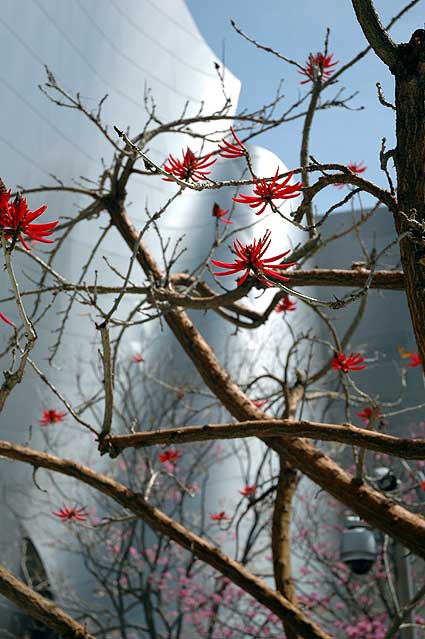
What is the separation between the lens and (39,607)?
63.1 inches

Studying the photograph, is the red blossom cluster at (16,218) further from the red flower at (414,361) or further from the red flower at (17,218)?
the red flower at (414,361)

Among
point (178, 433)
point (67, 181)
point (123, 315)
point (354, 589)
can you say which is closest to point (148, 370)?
point (123, 315)

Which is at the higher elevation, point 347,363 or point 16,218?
point 347,363

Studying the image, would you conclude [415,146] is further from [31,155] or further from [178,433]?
[31,155]

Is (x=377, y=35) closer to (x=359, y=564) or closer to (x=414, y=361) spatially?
(x=414, y=361)

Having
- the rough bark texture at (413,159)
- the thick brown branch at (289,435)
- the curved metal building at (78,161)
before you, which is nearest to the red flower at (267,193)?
the rough bark texture at (413,159)

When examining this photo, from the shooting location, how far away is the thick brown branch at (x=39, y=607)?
1.58 metres

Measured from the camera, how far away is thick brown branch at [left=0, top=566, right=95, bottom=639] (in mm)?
1581

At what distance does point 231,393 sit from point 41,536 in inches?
148

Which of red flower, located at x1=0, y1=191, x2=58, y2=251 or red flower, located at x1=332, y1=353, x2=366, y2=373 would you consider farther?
red flower, located at x1=332, y1=353, x2=366, y2=373

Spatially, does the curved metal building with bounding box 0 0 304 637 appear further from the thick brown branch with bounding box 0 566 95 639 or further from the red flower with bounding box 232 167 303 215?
the red flower with bounding box 232 167 303 215

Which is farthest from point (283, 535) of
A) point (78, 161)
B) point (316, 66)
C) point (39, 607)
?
point (78, 161)

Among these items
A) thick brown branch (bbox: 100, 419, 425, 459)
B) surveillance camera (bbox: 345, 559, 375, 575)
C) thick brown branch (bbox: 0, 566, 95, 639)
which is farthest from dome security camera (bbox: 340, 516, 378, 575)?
thick brown branch (bbox: 100, 419, 425, 459)

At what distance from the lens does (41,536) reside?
5.14 metres
